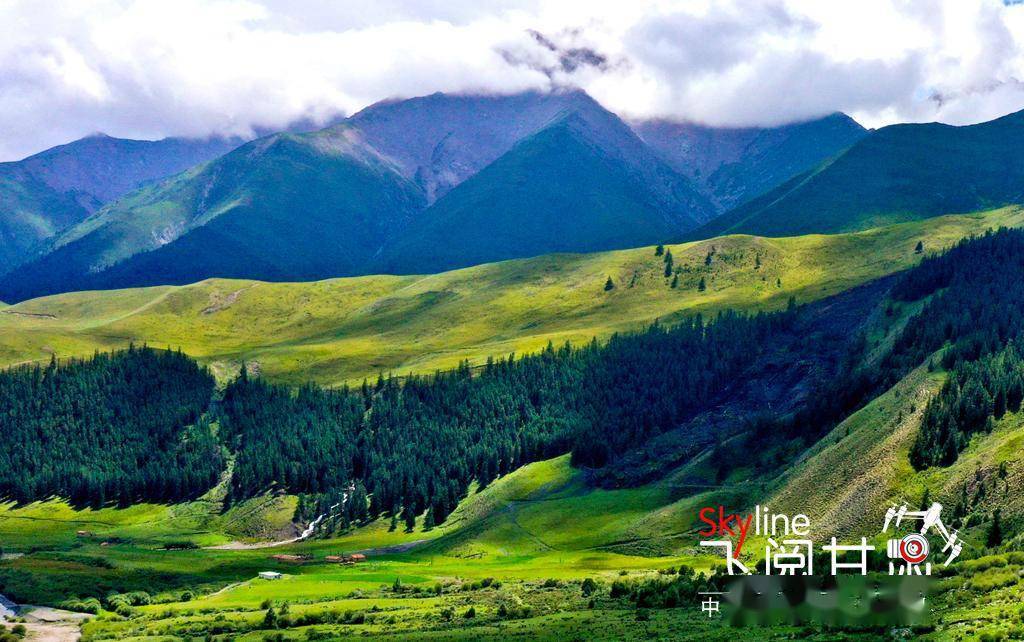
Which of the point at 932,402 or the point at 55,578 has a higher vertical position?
the point at 932,402

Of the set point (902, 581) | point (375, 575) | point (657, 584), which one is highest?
point (902, 581)

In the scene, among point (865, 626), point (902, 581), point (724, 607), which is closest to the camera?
point (865, 626)

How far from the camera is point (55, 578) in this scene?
557 feet

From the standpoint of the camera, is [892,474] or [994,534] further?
[892,474]

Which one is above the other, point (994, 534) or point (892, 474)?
point (892, 474)

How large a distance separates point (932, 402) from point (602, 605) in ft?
260

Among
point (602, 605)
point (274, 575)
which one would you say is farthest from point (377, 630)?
point (274, 575)

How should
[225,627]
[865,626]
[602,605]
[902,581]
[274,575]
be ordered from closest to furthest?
[865,626] < [902,581] < [602,605] < [225,627] < [274,575]

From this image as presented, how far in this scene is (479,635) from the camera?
101m

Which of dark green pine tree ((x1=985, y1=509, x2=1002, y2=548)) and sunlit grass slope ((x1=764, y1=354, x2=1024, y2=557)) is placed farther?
sunlit grass slope ((x1=764, y1=354, x2=1024, y2=557))

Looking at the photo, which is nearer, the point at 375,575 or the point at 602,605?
the point at 602,605

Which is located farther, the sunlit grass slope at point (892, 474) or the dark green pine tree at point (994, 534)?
the sunlit grass slope at point (892, 474)

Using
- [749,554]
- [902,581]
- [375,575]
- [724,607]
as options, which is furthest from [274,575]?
[902,581]

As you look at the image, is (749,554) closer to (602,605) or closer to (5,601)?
(602,605)
